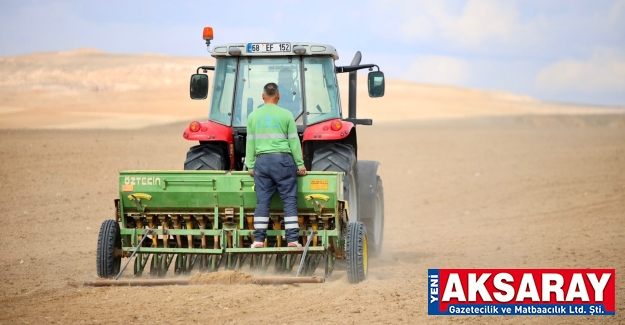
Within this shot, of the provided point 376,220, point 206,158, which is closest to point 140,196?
point 206,158

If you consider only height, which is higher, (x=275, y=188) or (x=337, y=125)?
(x=337, y=125)

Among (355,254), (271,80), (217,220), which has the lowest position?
(355,254)

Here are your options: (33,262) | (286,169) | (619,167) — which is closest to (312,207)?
(286,169)

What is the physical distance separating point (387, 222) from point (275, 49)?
7399mm

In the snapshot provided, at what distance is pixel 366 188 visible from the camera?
10922 mm

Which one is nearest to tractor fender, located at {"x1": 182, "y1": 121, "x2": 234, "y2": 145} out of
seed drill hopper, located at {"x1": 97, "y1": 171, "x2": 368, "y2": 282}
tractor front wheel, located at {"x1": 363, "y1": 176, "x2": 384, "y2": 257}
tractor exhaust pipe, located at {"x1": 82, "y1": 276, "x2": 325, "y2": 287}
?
seed drill hopper, located at {"x1": 97, "y1": 171, "x2": 368, "y2": 282}

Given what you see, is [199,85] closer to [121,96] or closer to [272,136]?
[272,136]

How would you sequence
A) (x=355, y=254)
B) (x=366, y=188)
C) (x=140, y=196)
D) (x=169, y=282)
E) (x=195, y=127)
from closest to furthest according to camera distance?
(x=169, y=282) < (x=355, y=254) < (x=140, y=196) < (x=195, y=127) < (x=366, y=188)

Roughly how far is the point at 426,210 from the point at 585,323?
434 inches

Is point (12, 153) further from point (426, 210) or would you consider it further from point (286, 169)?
point (286, 169)

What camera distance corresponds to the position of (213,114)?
9.79 m

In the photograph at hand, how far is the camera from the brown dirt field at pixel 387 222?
24.1 feet

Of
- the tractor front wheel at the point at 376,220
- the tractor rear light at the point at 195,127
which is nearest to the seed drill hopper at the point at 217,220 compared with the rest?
the tractor rear light at the point at 195,127

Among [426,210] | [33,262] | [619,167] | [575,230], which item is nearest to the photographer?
[33,262]
